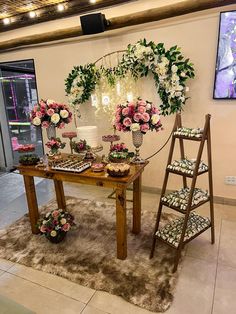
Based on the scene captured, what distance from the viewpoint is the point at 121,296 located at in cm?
179

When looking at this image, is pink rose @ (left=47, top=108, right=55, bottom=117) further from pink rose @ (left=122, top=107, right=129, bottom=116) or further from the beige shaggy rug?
the beige shaggy rug

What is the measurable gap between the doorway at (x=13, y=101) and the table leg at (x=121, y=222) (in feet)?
10.1

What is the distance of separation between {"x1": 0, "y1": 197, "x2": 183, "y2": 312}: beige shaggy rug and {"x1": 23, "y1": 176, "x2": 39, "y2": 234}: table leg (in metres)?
0.13

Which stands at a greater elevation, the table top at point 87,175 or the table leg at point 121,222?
the table top at point 87,175

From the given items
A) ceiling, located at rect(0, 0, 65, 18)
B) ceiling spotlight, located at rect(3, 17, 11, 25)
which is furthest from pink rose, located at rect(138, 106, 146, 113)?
ceiling spotlight, located at rect(3, 17, 11, 25)

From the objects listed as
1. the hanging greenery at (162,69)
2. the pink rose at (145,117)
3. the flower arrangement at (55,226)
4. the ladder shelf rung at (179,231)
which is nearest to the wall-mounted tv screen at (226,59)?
the hanging greenery at (162,69)

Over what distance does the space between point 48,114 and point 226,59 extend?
219 centimetres

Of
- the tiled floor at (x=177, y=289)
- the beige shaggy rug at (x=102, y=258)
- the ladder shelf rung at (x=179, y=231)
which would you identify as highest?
the ladder shelf rung at (x=179, y=231)

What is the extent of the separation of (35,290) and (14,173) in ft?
11.3

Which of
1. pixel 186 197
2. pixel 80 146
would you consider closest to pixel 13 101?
pixel 80 146

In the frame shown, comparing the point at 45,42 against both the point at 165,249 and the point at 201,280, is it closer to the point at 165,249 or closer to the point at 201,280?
the point at 165,249

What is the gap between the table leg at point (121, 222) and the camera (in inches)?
79.3

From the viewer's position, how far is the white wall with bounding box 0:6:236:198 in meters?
2.88

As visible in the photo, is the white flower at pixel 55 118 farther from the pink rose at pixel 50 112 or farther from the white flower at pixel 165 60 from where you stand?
the white flower at pixel 165 60
